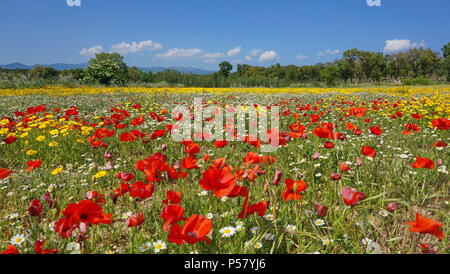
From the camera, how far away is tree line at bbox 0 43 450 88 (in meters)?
28.5

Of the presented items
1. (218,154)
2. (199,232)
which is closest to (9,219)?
(199,232)

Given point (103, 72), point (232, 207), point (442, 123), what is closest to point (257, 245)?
point (232, 207)

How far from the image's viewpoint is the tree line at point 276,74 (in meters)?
28.5

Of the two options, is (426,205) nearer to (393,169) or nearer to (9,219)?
(393,169)

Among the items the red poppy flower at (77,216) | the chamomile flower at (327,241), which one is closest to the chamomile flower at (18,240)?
the red poppy flower at (77,216)

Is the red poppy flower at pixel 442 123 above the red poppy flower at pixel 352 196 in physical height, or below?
above

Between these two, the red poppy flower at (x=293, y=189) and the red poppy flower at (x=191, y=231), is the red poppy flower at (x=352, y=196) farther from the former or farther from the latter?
the red poppy flower at (x=191, y=231)

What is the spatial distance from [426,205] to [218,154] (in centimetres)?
214

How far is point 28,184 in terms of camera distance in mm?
2816

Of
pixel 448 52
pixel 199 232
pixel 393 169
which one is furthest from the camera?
pixel 448 52

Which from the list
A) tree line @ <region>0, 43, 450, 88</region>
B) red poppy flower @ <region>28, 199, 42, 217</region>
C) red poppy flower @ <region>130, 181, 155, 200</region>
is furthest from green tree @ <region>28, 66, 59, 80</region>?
red poppy flower @ <region>130, 181, 155, 200</region>

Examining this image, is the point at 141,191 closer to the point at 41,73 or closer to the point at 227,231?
the point at 227,231

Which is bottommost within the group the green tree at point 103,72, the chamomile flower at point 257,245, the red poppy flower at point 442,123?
the chamomile flower at point 257,245

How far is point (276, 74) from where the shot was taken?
9075cm
